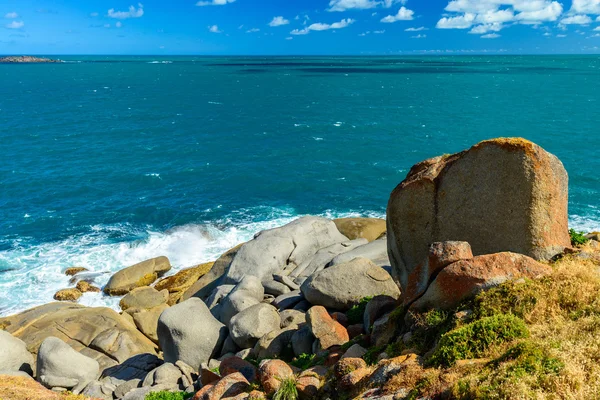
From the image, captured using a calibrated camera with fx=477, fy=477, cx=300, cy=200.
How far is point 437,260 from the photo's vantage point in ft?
49.7

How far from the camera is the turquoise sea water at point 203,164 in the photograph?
43062 mm

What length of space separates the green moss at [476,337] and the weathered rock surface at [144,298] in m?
25.8

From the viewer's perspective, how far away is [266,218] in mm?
48188

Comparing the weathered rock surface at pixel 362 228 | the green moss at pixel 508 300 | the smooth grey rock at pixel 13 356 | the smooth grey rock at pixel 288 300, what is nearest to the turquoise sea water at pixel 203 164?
the weathered rock surface at pixel 362 228

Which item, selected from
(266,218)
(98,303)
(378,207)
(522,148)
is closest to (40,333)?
(98,303)

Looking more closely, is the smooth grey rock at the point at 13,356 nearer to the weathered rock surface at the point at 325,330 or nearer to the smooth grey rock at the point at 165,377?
the smooth grey rock at the point at 165,377

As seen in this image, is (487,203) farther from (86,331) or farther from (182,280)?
(182,280)

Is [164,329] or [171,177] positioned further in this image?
[171,177]

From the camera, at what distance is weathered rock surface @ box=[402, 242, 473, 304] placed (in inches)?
590

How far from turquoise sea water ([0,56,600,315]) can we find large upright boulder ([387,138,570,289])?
2446cm

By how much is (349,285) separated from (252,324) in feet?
15.9

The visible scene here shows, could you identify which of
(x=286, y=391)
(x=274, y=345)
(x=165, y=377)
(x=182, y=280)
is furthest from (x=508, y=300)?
(x=182, y=280)

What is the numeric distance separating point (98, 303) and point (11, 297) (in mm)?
6708

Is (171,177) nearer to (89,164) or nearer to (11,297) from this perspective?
(89,164)
